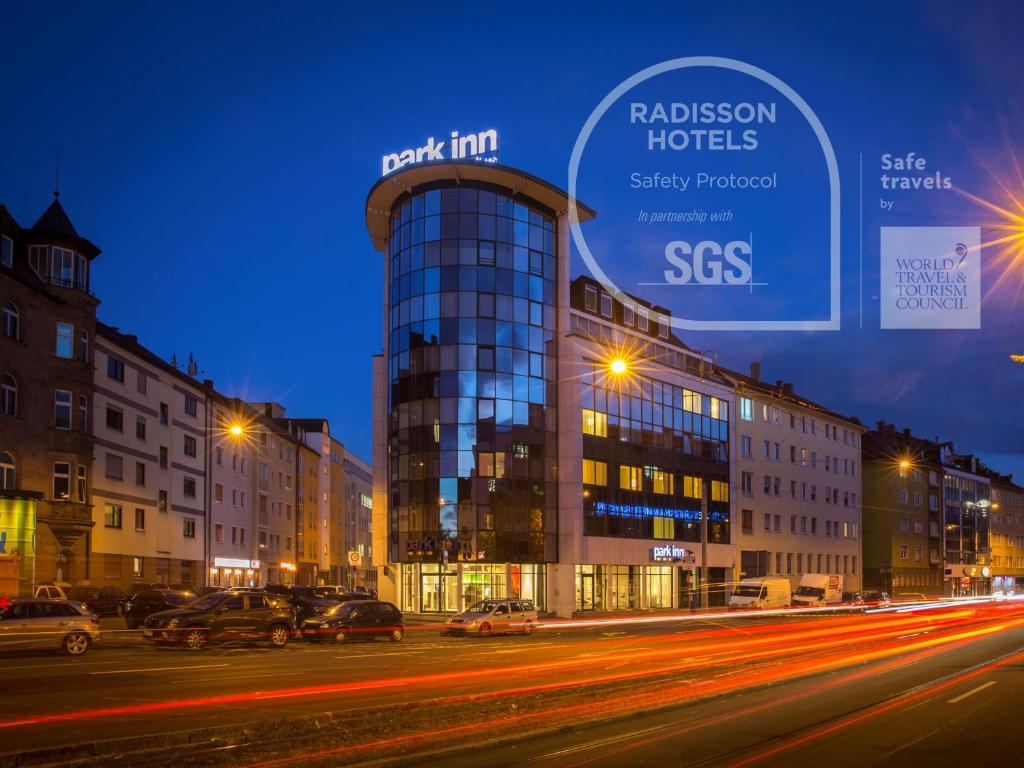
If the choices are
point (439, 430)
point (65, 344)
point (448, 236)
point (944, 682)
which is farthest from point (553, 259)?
point (944, 682)

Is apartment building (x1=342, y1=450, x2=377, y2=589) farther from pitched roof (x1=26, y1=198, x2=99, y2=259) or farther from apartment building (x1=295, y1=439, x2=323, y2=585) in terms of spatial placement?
pitched roof (x1=26, y1=198, x2=99, y2=259)

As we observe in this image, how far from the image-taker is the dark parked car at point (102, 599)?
45.4m

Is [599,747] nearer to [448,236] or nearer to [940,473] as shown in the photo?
[448,236]

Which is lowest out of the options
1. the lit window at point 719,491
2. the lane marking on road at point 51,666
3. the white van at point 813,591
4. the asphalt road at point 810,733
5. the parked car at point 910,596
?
the parked car at point 910,596

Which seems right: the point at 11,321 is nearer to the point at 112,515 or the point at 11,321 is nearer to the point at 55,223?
the point at 55,223

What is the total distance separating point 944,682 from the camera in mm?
21641

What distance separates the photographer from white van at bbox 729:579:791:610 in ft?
196

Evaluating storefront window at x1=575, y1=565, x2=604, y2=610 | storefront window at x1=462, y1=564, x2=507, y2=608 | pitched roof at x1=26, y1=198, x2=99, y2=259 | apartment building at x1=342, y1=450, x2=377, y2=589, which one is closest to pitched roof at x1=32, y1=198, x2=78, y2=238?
pitched roof at x1=26, y1=198, x2=99, y2=259

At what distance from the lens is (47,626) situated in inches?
1071

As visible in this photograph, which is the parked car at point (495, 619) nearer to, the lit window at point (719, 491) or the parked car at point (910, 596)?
the lit window at point (719, 491)

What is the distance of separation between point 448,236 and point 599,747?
45906 mm

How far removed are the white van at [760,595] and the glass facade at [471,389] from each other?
11.8 meters

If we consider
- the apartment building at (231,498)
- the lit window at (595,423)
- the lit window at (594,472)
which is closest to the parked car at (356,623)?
the lit window at (594,472)

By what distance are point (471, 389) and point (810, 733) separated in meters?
42.5
